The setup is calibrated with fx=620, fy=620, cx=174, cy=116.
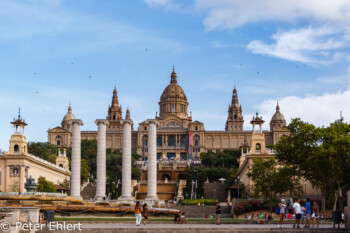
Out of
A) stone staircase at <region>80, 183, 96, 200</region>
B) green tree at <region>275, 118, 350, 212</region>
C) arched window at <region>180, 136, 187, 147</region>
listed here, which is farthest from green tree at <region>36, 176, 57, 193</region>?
arched window at <region>180, 136, 187, 147</region>

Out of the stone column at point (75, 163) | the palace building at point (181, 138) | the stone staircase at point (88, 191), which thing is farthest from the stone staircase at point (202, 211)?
the palace building at point (181, 138)

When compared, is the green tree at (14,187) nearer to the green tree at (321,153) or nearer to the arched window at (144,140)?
the green tree at (321,153)

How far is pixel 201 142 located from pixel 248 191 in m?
111

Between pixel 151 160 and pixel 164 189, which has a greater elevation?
pixel 151 160

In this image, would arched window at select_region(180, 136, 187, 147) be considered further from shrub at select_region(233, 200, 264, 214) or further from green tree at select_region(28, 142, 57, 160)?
shrub at select_region(233, 200, 264, 214)

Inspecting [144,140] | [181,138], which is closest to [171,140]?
[181,138]

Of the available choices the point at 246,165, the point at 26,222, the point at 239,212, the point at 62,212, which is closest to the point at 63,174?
the point at 246,165

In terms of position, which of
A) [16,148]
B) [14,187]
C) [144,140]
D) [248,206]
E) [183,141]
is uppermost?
[144,140]

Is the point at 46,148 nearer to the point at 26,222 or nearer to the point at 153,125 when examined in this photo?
the point at 153,125

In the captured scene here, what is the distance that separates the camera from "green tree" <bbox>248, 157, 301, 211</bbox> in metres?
62.6

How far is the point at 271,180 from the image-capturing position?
64000mm

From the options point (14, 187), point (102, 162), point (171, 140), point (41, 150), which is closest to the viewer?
point (102, 162)

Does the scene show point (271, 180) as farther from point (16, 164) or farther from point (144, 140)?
point (144, 140)

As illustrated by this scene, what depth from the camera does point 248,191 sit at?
7750cm
